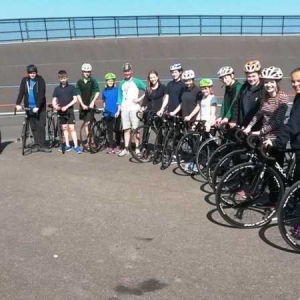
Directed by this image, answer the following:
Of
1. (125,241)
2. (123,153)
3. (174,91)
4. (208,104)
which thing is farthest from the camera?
(123,153)

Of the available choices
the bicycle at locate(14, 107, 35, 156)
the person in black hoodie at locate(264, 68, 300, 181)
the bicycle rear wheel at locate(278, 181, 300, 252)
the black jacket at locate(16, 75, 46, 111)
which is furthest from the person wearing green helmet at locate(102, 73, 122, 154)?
the bicycle rear wheel at locate(278, 181, 300, 252)

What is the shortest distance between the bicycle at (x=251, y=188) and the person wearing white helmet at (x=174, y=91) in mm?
3102

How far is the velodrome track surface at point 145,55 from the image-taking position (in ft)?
81.4

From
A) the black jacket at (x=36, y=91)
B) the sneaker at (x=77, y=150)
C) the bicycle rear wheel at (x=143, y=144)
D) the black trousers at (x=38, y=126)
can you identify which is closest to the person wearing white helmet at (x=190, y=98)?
the bicycle rear wheel at (x=143, y=144)

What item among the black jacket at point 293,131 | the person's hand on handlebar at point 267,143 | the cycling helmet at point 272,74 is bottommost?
the person's hand on handlebar at point 267,143

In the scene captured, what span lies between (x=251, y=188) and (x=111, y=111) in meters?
4.63

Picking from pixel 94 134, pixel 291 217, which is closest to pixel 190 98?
pixel 94 134

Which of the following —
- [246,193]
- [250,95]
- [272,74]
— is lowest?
[246,193]

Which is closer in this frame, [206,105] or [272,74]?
[272,74]

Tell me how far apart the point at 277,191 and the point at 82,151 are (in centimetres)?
526

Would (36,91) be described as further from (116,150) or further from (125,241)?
(125,241)

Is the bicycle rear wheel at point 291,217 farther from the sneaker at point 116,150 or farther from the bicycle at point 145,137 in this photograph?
the sneaker at point 116,150

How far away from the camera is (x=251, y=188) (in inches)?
193

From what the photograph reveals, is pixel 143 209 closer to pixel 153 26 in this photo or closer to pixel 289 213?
pixel 289 213
